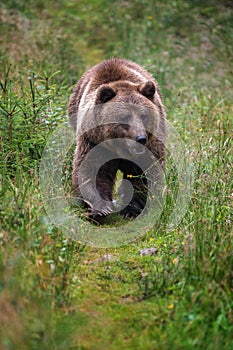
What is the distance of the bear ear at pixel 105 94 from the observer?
571 cm

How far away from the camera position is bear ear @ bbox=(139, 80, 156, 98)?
230 inches

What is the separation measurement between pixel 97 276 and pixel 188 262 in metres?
0.79

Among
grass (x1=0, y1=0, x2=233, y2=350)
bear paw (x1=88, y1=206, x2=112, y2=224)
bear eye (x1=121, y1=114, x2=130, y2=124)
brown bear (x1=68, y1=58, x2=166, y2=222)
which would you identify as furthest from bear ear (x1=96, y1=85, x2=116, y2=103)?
bear paw (x1=88, y1=206, x2=112, y2=224)

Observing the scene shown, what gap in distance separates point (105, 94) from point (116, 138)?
1.45ft

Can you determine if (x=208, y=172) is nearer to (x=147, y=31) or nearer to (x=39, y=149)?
(x=39, y=149)

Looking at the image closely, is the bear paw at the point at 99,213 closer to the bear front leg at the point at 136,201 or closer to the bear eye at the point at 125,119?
the bear front leg at the point at 136,201

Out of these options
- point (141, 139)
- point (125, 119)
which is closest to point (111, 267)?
point (141, 139)

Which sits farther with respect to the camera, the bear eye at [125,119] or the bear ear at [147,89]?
the bear ear at [147,89]

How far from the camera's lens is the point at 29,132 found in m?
6.07

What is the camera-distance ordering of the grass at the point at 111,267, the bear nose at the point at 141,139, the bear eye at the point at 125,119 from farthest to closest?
the bear eye at the point at 125,119 < the bear nose at the point at 141,139 < the grass at the point at 111,267

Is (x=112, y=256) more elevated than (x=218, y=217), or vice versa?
(x=218, y=217)

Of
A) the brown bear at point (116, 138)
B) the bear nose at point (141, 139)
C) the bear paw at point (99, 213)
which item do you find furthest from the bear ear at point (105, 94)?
the bear paw at point (99, 213)

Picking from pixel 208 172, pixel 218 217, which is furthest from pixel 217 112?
pixel 218 217

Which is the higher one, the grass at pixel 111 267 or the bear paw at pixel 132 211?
the grass at pixel 111 267
